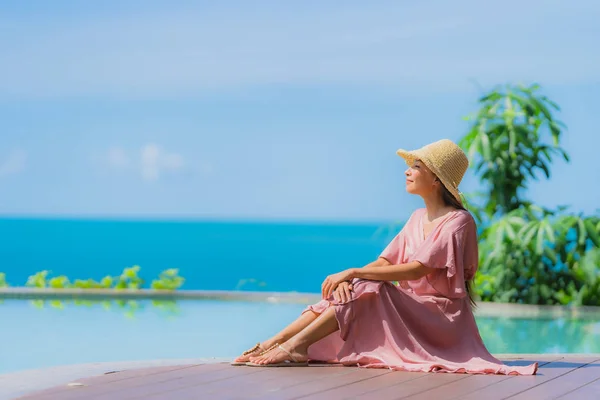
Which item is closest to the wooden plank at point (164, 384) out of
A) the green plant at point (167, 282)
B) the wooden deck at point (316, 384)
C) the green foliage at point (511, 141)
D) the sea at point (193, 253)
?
the wooden deck at point (316, 384)

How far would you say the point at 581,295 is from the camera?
8922 millimetres

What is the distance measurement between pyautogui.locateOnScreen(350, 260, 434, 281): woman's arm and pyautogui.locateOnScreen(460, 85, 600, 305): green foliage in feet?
14.8

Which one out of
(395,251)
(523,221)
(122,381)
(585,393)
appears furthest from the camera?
(523,221)

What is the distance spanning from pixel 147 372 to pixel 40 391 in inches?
21.7

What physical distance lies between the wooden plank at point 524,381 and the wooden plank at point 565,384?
0.10 feet

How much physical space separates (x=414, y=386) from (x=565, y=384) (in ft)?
1.99

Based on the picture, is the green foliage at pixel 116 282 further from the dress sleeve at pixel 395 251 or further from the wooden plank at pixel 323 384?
the wooden plank at pixel 323 384

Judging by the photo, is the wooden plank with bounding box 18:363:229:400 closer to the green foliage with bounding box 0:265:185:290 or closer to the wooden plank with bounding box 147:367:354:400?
the wooden plank with bounding box 147:367:354:400

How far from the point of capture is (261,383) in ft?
12.8

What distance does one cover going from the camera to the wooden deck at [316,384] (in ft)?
12.0

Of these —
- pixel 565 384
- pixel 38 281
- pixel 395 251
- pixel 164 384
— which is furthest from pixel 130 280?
pixel 565 384

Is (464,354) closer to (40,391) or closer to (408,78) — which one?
(40,391)

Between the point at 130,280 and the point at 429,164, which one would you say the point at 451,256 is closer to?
the point at 429,164

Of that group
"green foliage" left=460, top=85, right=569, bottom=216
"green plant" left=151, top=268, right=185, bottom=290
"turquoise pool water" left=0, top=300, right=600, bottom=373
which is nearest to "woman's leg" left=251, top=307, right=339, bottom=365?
"turquoise pool water" left=0, top=300, right=600, bottom=373
